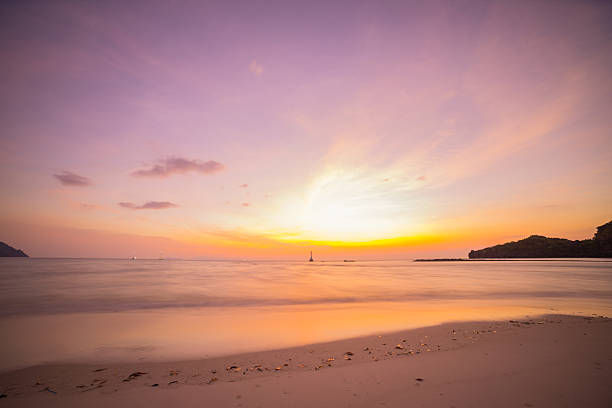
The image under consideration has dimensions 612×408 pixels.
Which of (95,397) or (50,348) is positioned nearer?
(95,397)

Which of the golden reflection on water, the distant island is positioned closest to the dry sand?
the golden reflection on water

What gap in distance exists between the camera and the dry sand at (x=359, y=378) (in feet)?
12.7

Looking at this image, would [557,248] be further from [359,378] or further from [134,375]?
[134,375]

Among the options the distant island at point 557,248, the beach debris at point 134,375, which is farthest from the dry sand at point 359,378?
the distant island at point 557,248

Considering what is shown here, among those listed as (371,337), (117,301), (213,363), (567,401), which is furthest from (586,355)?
(117,301)

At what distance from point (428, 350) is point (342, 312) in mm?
6100

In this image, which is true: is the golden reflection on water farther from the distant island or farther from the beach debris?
the distant island

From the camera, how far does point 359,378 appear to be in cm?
456

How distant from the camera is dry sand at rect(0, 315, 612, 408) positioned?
3.88 meters

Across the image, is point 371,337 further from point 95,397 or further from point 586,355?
point 95,397

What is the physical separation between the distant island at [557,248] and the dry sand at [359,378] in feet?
415

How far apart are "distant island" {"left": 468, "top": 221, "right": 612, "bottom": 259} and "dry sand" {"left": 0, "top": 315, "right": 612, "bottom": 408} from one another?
127 metres

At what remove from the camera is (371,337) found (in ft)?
24.0

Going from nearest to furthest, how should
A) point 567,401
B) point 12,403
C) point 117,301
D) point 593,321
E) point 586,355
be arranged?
point 567,401 < point 12,403 < point 586,355 < point 593,321 < point 117,301
